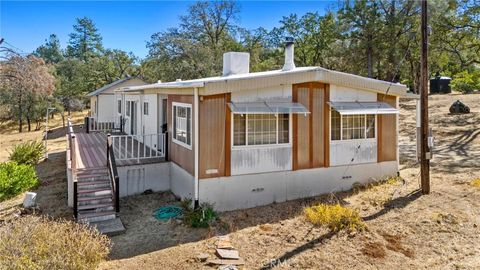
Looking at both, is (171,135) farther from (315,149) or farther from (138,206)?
(315,149)

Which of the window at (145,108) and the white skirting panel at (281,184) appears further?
the window at (145,108)

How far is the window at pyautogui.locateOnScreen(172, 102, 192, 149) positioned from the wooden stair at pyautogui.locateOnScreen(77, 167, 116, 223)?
233cm

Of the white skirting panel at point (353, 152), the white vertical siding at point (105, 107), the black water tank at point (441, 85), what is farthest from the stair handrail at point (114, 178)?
the black water tank at point (441, 85)

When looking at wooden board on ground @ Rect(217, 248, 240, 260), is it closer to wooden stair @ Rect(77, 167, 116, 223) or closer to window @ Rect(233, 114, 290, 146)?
window @ Rect(233, 114, 290, 146)

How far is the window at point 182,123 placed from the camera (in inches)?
381

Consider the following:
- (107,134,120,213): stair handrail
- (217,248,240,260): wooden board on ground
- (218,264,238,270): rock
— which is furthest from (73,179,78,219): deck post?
(218,264,238,270): rock

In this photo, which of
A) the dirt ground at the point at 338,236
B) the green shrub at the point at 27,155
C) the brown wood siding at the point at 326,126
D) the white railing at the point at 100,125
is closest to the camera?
the dirt ground at the point at 338,236

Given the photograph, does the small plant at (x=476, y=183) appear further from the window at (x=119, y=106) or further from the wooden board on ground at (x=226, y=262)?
the window at (x=119, y=106)

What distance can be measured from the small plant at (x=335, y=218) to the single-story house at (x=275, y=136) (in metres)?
1.63

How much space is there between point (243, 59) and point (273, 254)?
812 cm

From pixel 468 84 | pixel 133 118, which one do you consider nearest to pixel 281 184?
pixel 133 118

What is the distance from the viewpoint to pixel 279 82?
943 centimetres

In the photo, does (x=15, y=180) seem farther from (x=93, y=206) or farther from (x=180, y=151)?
(x=180, y=151)

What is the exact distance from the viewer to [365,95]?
10961 mm
